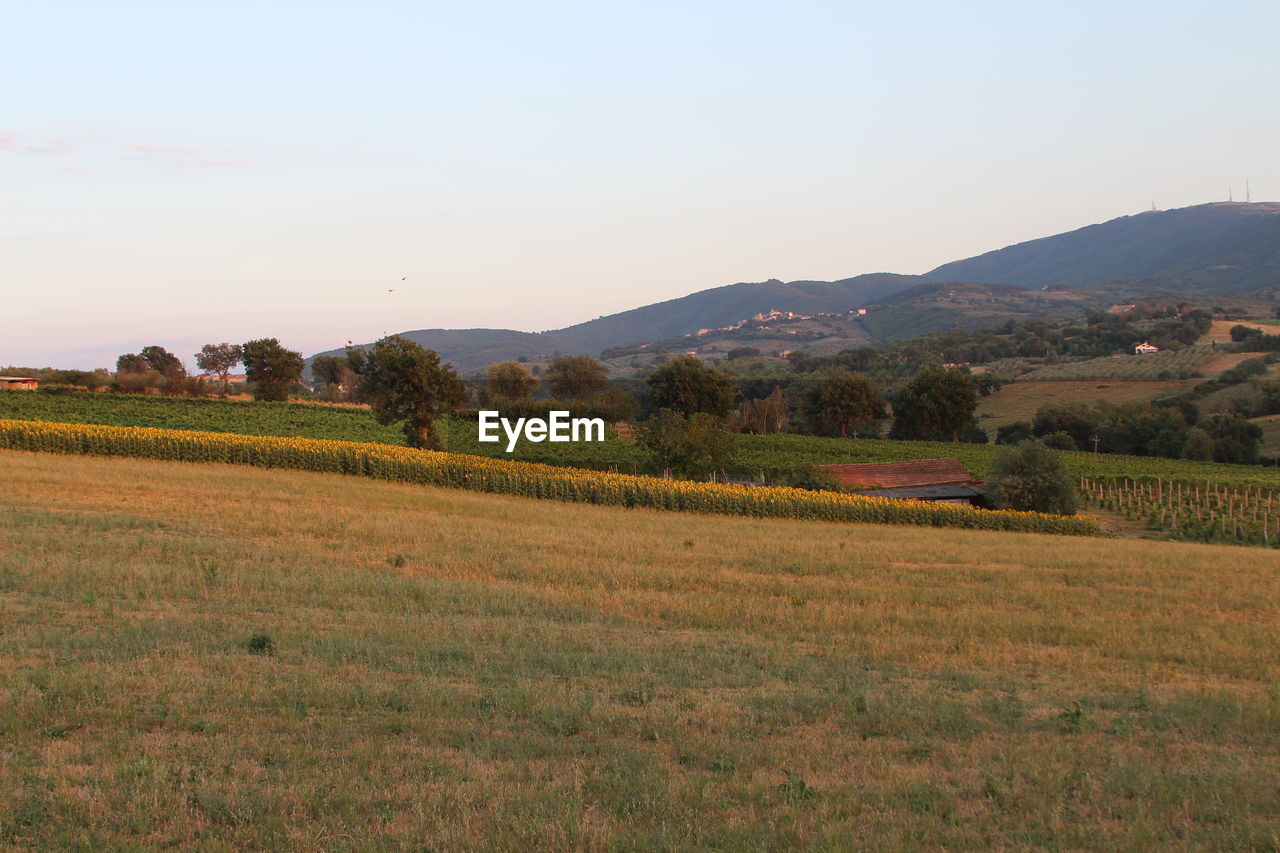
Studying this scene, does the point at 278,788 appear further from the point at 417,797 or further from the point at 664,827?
the point at 664,827

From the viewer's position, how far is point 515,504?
35969 mm

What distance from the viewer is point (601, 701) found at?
376 inches

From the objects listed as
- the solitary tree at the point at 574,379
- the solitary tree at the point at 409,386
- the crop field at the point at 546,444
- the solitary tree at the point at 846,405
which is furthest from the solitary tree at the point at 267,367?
the solitary tree at the point at 846,405

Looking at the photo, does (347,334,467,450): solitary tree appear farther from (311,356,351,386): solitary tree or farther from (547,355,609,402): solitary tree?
(311,356,351,386): solitary tree

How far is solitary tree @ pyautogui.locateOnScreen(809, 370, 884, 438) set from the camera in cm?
A: 8981

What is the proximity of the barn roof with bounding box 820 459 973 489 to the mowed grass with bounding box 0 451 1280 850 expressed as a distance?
3173 centimetres

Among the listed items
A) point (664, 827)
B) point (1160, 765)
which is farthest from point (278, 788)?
point (1160, 765)

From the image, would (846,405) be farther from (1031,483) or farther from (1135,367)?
(1135,367)

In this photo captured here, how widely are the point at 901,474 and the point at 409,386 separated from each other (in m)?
29.1

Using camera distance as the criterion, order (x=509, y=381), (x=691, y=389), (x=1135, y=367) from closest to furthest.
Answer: (x=691, y=389)
(x=509, y=381)
(x=1135, y=367)

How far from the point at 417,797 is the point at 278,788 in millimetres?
983

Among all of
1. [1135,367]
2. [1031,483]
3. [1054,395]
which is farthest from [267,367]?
[1135,367]

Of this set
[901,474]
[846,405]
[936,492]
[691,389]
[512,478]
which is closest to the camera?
[512,478]

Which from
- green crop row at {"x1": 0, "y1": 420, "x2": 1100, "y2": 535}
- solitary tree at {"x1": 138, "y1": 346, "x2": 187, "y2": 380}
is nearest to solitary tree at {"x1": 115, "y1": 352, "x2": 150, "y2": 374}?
solitary tree at {"x1": 138, "y1": 346, "x2": 187, "y2": 380}
